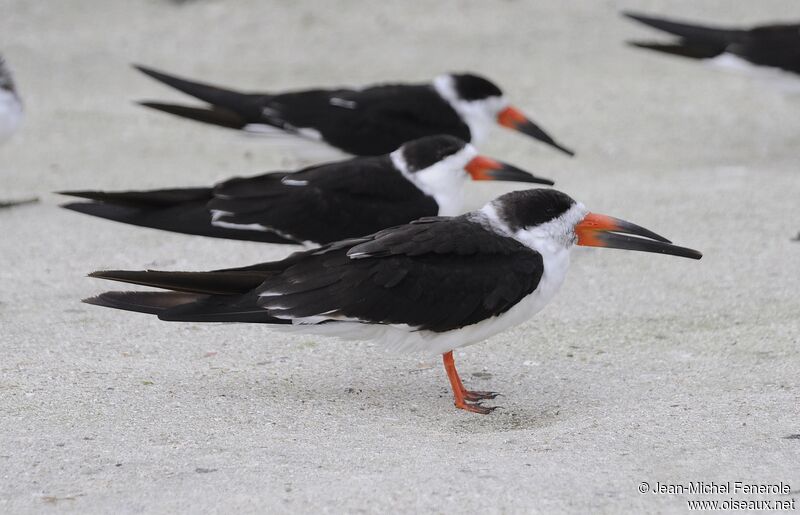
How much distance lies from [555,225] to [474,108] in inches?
110

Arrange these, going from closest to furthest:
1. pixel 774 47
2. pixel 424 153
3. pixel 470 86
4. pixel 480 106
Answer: pixel 424 153 → pixel 470 86 → pixel 480 106 → pixel 774 47

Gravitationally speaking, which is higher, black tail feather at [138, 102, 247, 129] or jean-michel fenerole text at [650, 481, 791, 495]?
jean-michel fenerole text at [650, 481, 791, 495]

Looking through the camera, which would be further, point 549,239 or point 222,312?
point 549,239

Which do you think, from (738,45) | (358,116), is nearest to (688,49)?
(738,45)

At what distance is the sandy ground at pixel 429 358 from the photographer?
3.33 metres

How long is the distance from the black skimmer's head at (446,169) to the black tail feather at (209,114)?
1349mm

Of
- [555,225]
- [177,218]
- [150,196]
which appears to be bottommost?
[177,218]

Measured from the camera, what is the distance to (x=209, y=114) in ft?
21.6

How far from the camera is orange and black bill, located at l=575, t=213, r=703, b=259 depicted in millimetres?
4301

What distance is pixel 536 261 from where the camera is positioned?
4.07 metres

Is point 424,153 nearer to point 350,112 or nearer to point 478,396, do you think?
point 350,112

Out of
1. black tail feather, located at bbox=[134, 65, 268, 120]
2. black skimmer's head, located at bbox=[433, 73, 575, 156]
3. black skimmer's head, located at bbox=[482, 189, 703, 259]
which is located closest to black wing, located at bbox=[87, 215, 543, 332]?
black skimmer's head, located at bbox=[482, 189, 703, 259]

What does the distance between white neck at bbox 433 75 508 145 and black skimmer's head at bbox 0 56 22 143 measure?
2385mm

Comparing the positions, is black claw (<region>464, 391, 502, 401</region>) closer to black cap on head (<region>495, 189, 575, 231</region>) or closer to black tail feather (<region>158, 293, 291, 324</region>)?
black cap on head (<region>495, 189, 575, 231</region>)
